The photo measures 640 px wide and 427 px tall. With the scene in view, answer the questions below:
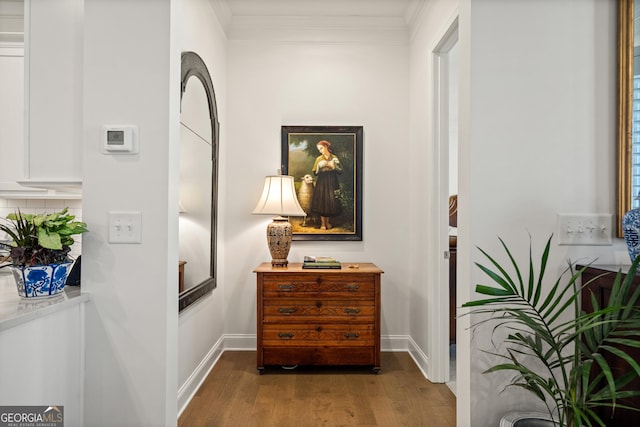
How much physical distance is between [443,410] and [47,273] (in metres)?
2.14

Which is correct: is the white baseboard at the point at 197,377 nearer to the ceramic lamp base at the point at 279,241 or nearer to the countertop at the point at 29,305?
the ceramic lamp base at the point at 279,241

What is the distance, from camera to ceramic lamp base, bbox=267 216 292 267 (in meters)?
3.18

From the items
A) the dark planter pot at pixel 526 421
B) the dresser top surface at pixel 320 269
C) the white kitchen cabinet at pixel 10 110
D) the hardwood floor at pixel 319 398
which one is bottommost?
the hardwood floor at pixel 319 398

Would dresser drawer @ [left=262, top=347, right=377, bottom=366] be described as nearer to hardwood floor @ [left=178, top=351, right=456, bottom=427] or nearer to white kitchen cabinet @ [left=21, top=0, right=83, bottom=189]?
hardwood floor @ [left=178, top=351, right=456, bottom=427]

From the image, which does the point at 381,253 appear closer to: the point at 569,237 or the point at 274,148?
the point at 274,148

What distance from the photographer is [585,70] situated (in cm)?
168

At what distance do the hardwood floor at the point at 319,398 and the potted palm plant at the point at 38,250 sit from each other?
1.18 meters

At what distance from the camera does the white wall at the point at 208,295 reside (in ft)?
8.09

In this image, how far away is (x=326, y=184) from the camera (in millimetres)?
3520

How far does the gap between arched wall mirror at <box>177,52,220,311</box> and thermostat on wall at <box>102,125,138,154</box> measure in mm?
690

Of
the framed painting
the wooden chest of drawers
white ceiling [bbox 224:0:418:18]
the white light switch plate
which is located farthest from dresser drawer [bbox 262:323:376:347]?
white ceiling [bbox 224:0:418:18]

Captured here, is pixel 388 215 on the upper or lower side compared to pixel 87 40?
lower

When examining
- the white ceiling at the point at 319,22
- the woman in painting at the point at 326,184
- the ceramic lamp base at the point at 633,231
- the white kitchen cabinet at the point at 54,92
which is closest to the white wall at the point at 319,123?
the white ceiling at the point at 319,22

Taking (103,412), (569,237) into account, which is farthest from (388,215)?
(103,412)
